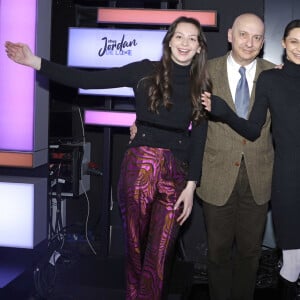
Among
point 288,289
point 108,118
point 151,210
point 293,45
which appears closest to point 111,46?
point 108,118

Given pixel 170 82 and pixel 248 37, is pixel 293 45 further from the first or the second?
pixel 170 82

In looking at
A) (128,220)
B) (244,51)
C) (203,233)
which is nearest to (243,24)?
(244,51)

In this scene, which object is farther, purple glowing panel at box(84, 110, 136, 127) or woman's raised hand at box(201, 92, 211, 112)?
purple glowing panel at box(84, 110, 136, 127)

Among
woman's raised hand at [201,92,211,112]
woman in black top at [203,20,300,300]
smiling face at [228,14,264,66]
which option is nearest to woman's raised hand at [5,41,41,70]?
woman's raised hand at [201,92,211,112]

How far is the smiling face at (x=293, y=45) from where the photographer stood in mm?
2525

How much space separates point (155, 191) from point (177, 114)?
40 cm

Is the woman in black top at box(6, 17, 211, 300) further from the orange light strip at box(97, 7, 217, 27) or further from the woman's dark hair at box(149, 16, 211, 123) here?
the orange light strip at box(97, 7, 217, 27)

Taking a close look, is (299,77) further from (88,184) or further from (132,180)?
(88,184)

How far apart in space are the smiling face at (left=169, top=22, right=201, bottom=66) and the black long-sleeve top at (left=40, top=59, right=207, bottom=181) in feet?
0.20

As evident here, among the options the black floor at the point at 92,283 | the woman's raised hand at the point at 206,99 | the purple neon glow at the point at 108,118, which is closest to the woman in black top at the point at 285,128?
the woman's raised hand at the point at 206,99

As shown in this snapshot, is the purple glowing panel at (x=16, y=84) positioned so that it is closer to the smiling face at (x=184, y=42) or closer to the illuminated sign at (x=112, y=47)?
the illuminated sign at (x=112, y=47)

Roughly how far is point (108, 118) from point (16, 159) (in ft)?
2.28

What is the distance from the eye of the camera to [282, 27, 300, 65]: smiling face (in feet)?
8.29

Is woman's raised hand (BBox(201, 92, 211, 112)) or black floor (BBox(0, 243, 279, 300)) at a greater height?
woman's raised hand (BBox(201, 92, 211, 112))
